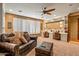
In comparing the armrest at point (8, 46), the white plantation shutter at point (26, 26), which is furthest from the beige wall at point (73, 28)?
the armrest at point (8, 46)

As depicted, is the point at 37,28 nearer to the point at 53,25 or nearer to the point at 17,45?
the point at 53,25

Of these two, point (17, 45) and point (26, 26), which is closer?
point (17, 45)

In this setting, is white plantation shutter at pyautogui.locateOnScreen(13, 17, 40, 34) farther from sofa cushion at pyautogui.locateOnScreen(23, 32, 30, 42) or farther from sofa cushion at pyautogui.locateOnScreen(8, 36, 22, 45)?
sofa cushion at pyautogui.locateOnScreen(8, 36, 22, 45)

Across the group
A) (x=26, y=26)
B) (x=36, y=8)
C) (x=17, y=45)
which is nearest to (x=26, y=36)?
(x=26, y=26)

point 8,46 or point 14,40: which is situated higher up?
point 14,40

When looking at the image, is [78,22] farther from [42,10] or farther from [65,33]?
[42,10]

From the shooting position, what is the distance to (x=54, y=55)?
11.1 ft

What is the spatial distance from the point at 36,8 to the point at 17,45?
1.04m

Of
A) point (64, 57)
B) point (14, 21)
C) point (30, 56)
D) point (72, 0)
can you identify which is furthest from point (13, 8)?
point (64, 57)

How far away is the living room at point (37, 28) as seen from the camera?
11.0 ft

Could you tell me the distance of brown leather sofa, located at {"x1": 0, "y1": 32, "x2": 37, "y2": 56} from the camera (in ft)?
10.7

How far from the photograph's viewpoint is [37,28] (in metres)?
3.62

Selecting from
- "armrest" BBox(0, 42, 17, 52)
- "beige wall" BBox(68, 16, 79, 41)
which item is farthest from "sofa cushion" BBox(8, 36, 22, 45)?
"beige wall" BBox(68, 16, 79, 41)

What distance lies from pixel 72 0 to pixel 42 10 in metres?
0.79
